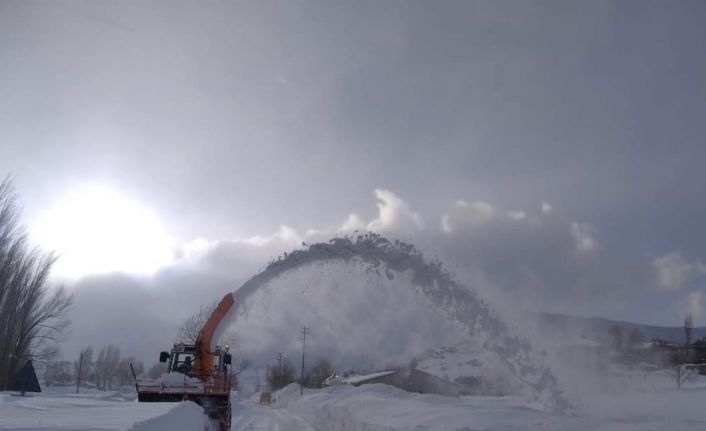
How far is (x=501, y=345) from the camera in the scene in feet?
60.4

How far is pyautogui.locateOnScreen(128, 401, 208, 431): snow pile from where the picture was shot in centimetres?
753

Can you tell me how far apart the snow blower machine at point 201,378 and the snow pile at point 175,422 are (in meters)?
2.62

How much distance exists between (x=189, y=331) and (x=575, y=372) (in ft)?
139

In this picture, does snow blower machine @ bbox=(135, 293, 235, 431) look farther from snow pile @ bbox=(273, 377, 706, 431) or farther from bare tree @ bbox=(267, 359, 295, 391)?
bare tree @ bbox=(267, 359, 295, 391)

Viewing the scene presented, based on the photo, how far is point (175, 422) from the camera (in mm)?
9516

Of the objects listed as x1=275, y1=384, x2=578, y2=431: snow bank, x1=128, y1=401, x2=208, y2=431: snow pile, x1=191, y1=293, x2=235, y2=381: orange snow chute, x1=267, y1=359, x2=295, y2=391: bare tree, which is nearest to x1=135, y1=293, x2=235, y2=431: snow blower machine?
x1=191, y1=293, x2=235, y2=381: orange snow chute

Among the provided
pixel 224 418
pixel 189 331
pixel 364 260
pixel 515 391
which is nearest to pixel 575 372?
pixel 515 391

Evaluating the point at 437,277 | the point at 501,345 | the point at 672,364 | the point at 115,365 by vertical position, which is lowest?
the point at 115,365

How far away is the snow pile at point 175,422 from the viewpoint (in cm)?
753

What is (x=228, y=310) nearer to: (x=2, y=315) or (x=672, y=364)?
(x=2, y=315)

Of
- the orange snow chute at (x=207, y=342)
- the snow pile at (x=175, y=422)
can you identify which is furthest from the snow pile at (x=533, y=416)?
the orange snow chute at (x=207, y=342)

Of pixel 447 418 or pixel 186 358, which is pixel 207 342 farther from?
pixel 447 418

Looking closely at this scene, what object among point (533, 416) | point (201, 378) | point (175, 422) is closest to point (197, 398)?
point (201, 378)

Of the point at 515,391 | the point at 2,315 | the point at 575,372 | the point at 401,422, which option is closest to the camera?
the point at 401,422
